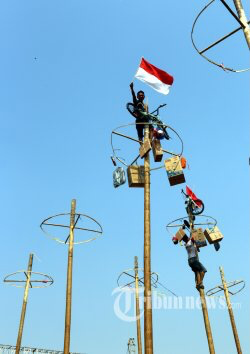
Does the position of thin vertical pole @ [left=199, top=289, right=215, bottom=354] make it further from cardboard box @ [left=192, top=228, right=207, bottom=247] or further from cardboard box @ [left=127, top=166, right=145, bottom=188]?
cardboard box @ [left=127, top=166, right=145, bottom=188]

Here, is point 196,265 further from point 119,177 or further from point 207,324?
point 119,177

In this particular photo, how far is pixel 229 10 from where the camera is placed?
6020 millimetres

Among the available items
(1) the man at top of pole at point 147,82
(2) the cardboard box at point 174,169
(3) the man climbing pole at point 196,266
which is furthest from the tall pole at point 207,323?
(1) the man at top of pole at point 147,82

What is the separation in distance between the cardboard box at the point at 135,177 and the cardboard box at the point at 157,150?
72 centimetres

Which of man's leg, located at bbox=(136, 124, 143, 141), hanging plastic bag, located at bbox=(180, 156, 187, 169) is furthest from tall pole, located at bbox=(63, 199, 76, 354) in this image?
hanging plastic bag, located at bbox=(180, 156, 187, 169)

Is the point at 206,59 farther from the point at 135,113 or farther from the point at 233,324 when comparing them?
the point at 233,324

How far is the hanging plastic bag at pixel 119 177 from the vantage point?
1000 centimetres

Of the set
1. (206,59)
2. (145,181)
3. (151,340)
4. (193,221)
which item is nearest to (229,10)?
(206,59)

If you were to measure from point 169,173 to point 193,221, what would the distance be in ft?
16.5

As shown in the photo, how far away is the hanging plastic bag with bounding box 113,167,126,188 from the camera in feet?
32.8

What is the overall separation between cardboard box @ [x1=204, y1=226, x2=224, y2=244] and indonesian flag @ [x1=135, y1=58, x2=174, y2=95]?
5.63 meters

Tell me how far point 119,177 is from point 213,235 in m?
5.21

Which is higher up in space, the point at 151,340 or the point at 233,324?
the point at 233,324

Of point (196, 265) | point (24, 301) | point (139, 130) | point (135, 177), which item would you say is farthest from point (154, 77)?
point (24, 301)
